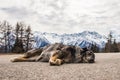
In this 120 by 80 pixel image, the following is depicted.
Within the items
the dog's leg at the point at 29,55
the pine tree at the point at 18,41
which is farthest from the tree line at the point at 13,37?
the dog's leg at the point at 29,55

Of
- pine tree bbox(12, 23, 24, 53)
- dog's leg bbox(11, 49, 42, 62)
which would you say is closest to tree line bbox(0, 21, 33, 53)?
pine tree bbox(12, 23, 24, 53)

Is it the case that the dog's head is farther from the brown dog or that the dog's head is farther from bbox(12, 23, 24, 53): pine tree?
bbox(12, 23, 24, 53): pine tree

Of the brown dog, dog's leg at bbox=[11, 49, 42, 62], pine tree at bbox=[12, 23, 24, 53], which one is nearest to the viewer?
the brown dog

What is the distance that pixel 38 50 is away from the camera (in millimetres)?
14180

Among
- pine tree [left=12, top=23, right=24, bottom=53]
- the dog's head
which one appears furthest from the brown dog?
pine tree [left=12, top=23, right=24, bottom=53]

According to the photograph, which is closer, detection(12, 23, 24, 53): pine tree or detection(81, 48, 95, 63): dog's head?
detection(81, 48, 95, 63): dog's head

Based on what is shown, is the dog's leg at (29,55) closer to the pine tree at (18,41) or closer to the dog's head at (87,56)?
the dog's head at (87,56)

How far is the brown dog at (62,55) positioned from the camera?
12.4 meters

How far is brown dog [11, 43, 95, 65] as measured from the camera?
40.7ft

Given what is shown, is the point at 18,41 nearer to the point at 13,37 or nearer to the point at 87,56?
the point at 13,37

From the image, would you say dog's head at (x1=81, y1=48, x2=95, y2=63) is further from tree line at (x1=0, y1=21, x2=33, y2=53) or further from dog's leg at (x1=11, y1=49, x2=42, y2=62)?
tree line at (x1=0, y1=21, x2=33, y2=53)

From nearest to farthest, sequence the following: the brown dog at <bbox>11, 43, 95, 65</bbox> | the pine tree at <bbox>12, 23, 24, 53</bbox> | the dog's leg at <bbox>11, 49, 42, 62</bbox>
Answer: the brown dog at <bbox>11, 43, 95, 65</bbox>
the dog's leg at <bbox>11, 49, 42, 62</bbox>
the pine tree at <bbox>12, 23, 24, 53</bbox>

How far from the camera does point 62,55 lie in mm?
12523

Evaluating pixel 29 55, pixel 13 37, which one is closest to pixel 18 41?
pixel 13 37
